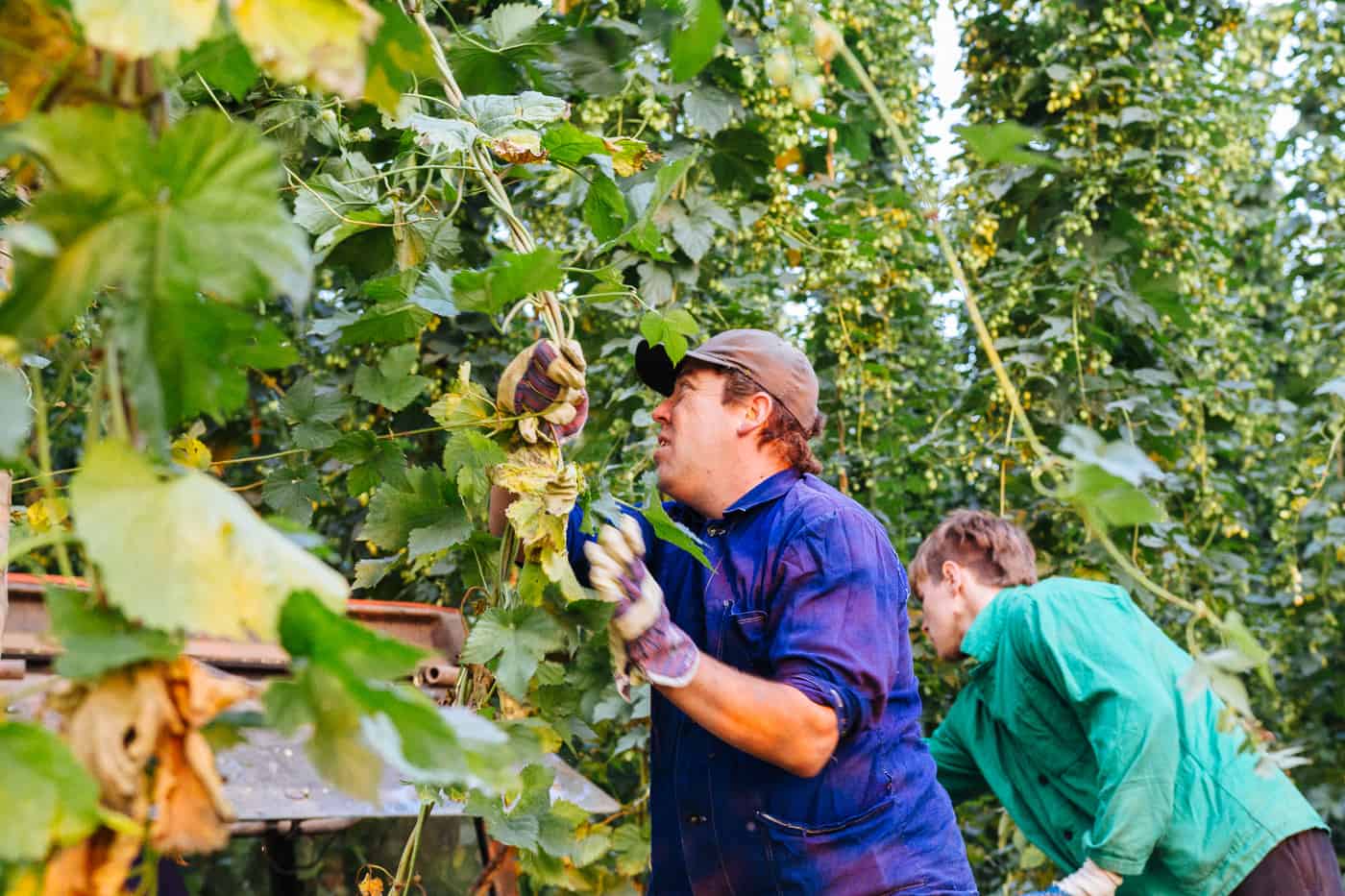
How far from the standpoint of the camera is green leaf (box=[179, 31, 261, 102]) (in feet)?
3.68

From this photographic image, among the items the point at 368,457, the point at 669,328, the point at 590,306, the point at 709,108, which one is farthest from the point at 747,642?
the point at 590,306

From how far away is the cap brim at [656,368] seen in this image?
268 centimetres

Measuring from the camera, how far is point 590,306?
4.13 meters

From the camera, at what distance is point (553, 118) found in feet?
6.40

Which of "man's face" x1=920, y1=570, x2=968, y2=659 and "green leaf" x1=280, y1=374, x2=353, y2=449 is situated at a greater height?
"green leaf" x1=280, y1=374, x2=353, y2=449

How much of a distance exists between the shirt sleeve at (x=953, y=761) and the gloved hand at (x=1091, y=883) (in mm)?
638

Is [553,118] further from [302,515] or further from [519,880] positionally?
[519,880]

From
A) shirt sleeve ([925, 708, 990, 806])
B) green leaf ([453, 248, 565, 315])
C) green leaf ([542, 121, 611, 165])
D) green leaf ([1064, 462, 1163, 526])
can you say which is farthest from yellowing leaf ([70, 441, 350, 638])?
shirt sleeve ([925, 708, 990, 806])

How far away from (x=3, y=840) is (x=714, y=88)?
2.95 meters

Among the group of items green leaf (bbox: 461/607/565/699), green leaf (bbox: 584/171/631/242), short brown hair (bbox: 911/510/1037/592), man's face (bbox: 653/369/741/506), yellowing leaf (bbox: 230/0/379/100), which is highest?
yellowing leaf (bbox: 230/0/379/100)

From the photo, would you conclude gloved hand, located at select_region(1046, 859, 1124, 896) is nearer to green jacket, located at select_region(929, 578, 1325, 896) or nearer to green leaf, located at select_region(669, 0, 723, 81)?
green jacket, located at select_region(929, 578, 1325, 896)

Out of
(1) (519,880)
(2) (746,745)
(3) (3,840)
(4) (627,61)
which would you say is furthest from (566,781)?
(3) (3,840)

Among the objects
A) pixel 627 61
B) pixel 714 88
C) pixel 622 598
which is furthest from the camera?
pixel 714 88

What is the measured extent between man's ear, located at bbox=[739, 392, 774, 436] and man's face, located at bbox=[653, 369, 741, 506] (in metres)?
0.01
